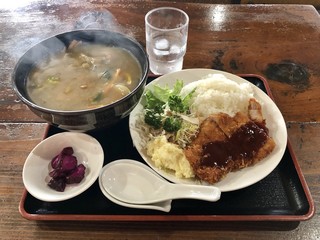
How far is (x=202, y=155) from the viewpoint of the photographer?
1499 mm

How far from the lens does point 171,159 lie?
1.49 metres

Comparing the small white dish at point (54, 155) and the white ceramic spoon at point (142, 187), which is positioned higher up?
the small white dish at point (54, 155)

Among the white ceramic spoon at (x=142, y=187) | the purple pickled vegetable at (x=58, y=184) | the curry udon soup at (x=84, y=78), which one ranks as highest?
the curry udon soup at (x=84, y=78)

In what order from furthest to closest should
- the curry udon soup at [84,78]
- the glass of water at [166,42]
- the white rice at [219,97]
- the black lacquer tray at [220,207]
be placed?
the glass of water at [166,42]
the white rice at [219,97]
the curry udon soup at [84,78]
the black lacquer tray at [220,207]

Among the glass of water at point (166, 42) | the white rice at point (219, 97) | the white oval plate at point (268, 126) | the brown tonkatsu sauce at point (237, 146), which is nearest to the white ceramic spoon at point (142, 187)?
the white oval plate at point (268, 126)

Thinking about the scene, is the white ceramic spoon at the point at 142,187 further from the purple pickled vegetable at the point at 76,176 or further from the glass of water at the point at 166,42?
the glass of water at the point at 166,42

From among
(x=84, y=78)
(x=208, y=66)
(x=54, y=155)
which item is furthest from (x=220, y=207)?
(x=208, y=66)

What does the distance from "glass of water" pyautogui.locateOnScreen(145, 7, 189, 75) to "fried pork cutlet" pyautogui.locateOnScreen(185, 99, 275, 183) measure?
63cm

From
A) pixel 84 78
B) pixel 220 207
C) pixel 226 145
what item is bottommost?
pixel 220 207

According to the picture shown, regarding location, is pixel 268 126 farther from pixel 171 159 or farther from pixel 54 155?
pixel 54 155

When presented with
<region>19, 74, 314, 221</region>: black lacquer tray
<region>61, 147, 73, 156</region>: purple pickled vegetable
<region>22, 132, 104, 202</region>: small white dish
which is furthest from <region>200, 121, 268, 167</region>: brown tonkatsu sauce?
<region>61, 147, 73, 156</region>: purple pickled vegetable

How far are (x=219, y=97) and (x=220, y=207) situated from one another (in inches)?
25.5

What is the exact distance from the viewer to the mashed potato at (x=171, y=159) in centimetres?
146

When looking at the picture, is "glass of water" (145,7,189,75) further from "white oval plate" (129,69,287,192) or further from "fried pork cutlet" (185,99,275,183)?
"fried pork cutlet" (185,99,275,183)
